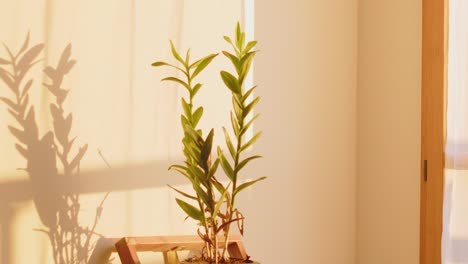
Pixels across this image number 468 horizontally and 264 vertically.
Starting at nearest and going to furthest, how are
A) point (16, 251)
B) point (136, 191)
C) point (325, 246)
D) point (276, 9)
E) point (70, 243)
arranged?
point (16, 251)
point (70, 243)
point (136, 191)
point (276, 9)
point (325, 246)

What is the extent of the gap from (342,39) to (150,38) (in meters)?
1.15

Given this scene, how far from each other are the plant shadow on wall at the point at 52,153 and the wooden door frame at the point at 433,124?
4.73ft

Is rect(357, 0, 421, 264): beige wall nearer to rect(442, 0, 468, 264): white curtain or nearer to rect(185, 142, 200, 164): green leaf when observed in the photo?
rect(442, 0, 468, 264): white curtain

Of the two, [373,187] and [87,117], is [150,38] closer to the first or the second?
[87,117]

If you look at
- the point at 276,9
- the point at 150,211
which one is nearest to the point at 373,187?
the point at 276,9

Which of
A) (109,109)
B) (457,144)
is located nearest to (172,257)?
(109,109)

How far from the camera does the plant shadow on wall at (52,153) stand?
235cm

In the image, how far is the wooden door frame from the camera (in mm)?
3256

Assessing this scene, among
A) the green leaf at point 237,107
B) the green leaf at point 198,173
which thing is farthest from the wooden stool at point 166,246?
the green leaf at point 237,107

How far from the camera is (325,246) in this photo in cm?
346

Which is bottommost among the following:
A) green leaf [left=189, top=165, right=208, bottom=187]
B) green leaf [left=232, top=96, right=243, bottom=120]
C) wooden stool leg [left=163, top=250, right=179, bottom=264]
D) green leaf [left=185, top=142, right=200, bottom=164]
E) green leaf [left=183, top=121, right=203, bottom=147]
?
wooden stool leg [left=163, top=250, right=179, bottom=264]

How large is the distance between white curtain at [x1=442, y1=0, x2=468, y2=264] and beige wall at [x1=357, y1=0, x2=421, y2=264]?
19 centimetres

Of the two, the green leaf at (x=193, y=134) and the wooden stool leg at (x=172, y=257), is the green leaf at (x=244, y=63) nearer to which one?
the green leaf at (x=193, y=134)

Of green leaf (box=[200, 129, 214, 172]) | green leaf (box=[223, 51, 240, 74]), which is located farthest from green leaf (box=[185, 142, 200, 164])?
green leaf (box=[223, 51, 240, 74])
